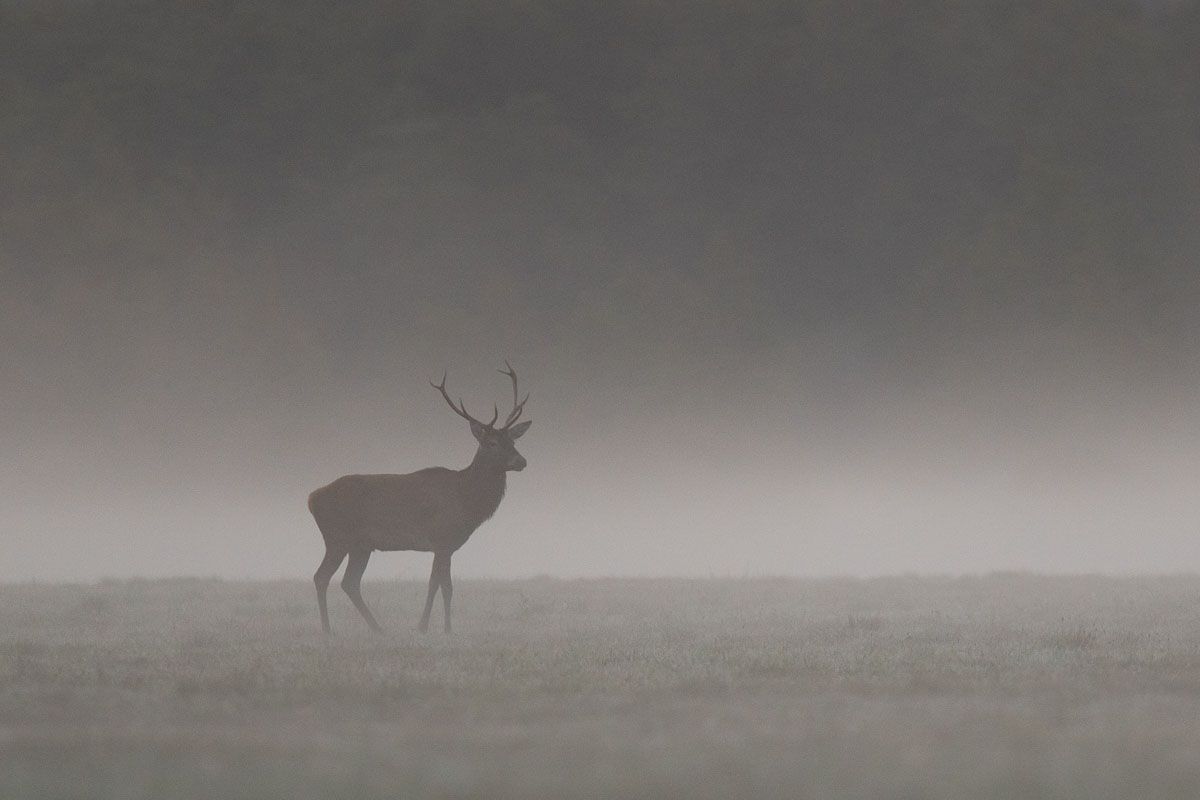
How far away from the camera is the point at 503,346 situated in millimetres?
55281

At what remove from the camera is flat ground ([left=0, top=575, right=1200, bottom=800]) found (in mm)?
7988

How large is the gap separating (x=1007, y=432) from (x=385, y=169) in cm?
2417

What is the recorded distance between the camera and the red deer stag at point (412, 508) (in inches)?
721

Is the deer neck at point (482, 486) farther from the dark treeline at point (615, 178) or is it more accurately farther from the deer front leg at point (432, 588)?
the dark treeline at point (615, 178)

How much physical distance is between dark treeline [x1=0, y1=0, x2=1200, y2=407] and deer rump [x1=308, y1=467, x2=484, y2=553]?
37.0 m

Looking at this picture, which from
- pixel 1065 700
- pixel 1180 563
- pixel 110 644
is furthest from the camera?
pixel 1180 563

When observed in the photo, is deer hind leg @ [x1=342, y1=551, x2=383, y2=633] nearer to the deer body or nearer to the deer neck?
the deer body

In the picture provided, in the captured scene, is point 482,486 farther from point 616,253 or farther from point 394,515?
point 616,253

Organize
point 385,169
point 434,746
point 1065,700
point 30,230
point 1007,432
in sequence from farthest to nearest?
point 385,169 < point 30,230 < point 1007,432 < point 1065,700 < point 434,746

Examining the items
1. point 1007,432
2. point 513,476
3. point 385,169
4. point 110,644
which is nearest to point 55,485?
point 513,476

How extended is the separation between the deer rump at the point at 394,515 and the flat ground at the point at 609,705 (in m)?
0.91

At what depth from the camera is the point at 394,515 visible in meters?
18.3

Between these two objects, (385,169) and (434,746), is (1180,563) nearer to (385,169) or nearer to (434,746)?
(434,746)

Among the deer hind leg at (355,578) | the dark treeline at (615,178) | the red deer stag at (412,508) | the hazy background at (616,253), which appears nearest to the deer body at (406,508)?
the red deer stag at (412,508)
